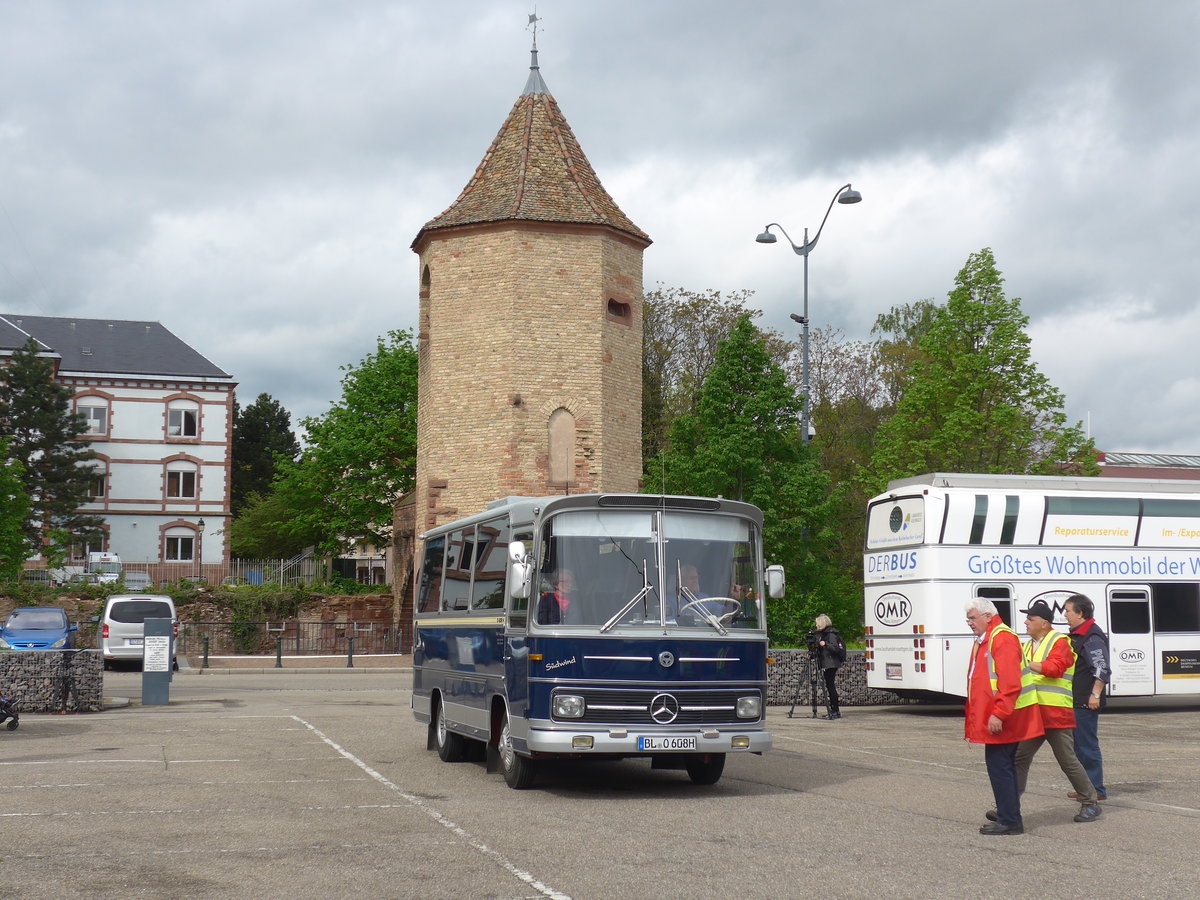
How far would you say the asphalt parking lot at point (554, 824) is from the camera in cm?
805

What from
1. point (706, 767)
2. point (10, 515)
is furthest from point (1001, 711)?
point (10, 515)

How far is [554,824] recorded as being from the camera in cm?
1035

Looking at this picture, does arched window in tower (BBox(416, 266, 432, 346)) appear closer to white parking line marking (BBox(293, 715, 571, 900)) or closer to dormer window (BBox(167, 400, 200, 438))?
white parking line marking (BBox(293, 715, 571, 900))

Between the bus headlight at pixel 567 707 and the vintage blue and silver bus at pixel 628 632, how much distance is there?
1cm

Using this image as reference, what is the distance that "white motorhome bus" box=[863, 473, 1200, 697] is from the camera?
22.2m

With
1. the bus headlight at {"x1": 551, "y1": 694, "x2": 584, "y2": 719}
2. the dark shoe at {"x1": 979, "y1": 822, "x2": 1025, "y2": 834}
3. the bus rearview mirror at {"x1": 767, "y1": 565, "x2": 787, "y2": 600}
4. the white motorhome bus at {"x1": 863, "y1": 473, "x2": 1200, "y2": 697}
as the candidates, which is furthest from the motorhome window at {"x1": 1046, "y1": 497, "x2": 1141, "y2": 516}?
the dark shoe at {"x1": 979, "y1": 822, "x2": 1025, "y2": 834}

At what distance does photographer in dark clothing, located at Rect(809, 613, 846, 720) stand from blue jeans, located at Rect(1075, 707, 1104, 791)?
9892mm

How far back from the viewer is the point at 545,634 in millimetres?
11992

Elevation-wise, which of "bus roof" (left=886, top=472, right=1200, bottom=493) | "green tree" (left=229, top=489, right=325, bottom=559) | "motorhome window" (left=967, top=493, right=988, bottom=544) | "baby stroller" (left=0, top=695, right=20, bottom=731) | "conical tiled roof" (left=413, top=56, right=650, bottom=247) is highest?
"conical tiled roof" (left=413, top=56, right=650, bottom=247)

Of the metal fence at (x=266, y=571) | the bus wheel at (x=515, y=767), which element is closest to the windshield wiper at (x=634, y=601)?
the bus wheel at (x=515, y=767)

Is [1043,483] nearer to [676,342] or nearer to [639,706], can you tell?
[639,706]

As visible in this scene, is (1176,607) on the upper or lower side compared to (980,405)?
lower

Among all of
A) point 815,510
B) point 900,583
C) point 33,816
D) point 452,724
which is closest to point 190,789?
point 33,816

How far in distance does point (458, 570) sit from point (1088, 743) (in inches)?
267
